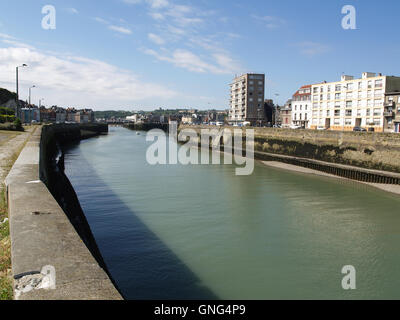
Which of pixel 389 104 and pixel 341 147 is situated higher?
pixel 389 104

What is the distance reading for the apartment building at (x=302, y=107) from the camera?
79188mm

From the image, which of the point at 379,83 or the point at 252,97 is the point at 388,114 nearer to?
the point at 379,83

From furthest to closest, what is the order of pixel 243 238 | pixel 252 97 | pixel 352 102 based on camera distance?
pixel 252 97, pixel 352 102, pixel 243 238

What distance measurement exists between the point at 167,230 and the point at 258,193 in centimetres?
1142

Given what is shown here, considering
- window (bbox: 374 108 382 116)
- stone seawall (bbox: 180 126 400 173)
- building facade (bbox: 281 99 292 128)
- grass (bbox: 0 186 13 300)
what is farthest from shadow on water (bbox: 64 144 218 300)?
building facade (bbox: 281 99 292 128)

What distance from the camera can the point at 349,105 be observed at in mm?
64812

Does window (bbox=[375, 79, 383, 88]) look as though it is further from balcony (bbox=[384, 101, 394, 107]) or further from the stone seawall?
the stone seawall

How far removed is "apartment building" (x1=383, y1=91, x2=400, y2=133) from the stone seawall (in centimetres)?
1983

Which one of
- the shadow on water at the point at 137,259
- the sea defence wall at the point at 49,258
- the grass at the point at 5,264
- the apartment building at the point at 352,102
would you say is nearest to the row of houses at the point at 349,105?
the apartment building at the point at 352,102

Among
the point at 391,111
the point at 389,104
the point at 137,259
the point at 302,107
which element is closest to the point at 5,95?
the point at 302,107

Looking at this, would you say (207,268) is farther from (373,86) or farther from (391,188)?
(373,86)

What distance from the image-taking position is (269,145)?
4944 cm

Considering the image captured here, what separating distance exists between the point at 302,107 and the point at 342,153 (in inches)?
1888
